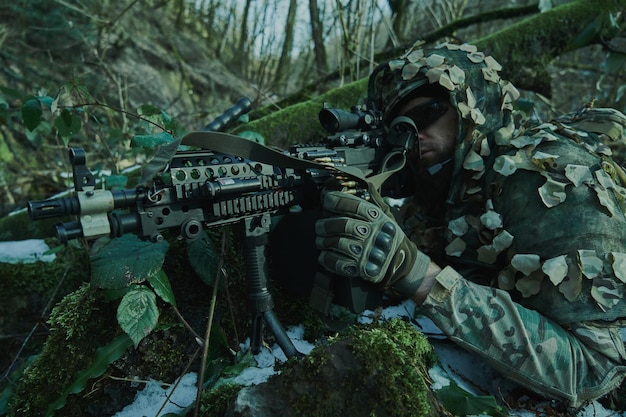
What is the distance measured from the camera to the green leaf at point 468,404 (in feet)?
5.81

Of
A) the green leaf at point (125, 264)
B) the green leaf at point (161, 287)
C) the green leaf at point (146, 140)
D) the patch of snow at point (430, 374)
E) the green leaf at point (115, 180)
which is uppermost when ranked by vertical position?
the green leaf at point (146, 140)

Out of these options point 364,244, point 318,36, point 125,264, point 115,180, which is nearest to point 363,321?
point 364,244

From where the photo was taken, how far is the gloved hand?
2.10 meters

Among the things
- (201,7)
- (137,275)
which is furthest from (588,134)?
(201,7)

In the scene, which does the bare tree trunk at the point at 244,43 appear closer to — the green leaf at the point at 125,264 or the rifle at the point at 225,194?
the rifle at the point at 225,194

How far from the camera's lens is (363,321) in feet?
8.97

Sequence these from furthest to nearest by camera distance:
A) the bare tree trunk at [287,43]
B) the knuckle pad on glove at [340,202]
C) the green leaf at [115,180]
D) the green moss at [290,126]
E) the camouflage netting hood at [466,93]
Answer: the bare tree trunk at [287,43] → the green moss at [290,126] → the green leaf at [115,180] → the camouflage netting hood at [466,93] → the knuckle pad on glove at [340,202]

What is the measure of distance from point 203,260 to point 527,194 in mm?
1739

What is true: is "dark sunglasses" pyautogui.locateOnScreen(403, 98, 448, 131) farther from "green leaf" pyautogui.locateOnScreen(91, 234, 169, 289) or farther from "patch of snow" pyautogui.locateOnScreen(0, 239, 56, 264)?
"patch of snow" pyautogui.locateOnScreen(0, 239, 56, 264)

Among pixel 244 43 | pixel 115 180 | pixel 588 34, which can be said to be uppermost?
pixel 244 43

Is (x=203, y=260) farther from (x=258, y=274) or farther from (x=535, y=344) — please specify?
(x=535, y=344)

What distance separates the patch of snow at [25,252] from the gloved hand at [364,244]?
216cm

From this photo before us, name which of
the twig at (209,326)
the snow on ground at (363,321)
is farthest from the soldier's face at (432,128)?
the twig at (209,326)

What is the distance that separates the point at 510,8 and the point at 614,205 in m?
3.74
